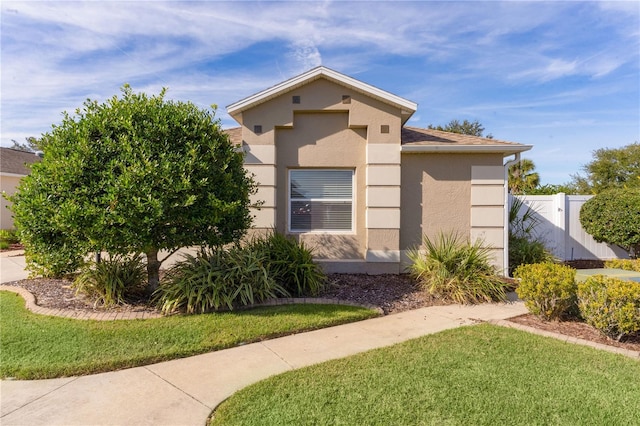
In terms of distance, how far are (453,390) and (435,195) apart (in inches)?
234

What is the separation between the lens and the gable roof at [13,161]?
17.5m

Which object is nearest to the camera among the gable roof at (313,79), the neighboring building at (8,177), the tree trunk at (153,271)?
the tree trunk at (153,271)

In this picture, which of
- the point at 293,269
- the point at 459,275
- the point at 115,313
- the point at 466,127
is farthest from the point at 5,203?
the point at 466,127

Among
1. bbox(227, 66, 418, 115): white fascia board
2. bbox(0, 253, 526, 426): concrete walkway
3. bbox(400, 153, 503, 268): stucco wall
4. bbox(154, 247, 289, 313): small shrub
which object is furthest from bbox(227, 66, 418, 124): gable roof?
bbox(0, 253, 526, 426): concrete walkway

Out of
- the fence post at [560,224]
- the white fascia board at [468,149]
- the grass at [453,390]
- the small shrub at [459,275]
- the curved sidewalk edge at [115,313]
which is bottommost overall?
the grass at [453,390]

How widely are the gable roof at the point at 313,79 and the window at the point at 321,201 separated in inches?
79.2

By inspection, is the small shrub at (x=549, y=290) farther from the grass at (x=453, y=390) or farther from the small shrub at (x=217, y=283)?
the small shrub at (x=217, y=283)

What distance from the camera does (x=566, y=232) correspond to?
11000 mm

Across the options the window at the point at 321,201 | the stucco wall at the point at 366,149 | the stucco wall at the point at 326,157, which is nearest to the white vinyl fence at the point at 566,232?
the stucco wall at the point at 366,149

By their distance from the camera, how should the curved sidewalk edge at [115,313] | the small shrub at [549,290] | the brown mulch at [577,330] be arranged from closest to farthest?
the brown mulch at [577,330], the small shrub at [549,290], the curved sidewalk edge at [115,313]

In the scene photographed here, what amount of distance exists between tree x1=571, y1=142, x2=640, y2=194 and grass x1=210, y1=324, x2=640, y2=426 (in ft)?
87.3

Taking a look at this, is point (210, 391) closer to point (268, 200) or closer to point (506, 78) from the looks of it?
point (268, 200)

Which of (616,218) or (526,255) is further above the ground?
(616,218)

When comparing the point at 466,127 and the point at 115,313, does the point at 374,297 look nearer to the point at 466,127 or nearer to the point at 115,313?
the point at 115,313
